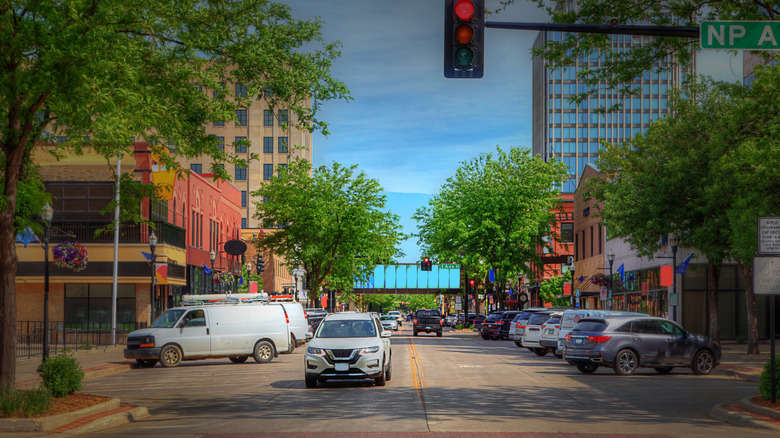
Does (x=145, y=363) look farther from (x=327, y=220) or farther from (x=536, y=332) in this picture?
(x=327, y=220)

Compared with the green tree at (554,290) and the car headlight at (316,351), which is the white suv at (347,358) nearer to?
the car headlight at (316,351)

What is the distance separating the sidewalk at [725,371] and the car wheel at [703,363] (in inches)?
24.2

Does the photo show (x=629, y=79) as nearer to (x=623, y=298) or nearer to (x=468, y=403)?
(x=468, y=403)

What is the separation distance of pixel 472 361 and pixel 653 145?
44.7ft

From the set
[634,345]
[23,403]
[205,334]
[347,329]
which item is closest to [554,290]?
[205,334]

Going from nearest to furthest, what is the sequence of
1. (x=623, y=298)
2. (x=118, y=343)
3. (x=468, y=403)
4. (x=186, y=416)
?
(x=186, y=416)
(x=468, y=403)
(x=118, y=343)
(x=623, y=298)

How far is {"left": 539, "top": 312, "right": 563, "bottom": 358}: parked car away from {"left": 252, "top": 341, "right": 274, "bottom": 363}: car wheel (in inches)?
422

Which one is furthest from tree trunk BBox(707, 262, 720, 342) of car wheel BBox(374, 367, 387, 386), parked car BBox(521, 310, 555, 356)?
car wheel BBox(374, 367, 387, 386)

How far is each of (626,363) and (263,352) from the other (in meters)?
12.8

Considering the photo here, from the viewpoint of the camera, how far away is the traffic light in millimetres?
11289

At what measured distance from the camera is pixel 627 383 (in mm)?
22406

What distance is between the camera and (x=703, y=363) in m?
25.4

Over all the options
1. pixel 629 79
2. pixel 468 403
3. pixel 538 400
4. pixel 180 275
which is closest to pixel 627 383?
pixel 538 400

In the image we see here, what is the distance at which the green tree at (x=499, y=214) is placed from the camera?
2554 inches
